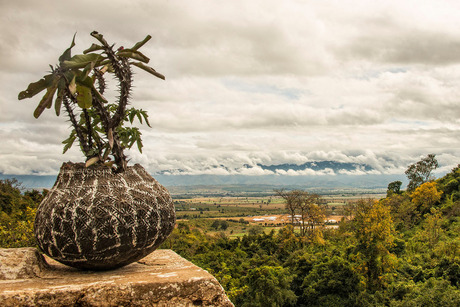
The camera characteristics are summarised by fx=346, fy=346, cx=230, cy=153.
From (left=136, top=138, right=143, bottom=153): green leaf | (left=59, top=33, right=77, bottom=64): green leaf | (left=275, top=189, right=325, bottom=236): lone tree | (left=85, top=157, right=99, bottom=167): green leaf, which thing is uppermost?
(left=59, top=33, right=77, bottom=64): green leaf

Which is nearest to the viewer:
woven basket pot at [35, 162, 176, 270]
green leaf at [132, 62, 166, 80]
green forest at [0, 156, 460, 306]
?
woven basket pot at [35, 162, 176, 270]

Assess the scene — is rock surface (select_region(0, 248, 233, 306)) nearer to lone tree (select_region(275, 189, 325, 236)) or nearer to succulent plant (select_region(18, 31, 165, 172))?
succulent plant (select_region(18, 31, 165, 172))

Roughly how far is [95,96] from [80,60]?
847 mm

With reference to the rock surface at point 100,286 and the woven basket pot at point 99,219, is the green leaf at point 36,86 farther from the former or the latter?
the rock surface at point 100,286

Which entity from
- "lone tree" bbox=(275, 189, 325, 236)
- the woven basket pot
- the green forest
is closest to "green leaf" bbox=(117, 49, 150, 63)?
the woven basket pot

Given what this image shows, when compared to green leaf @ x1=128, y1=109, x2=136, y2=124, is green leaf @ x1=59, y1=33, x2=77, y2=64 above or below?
above

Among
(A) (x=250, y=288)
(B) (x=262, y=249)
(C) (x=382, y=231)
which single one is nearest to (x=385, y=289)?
(C) (x=382, y=231)

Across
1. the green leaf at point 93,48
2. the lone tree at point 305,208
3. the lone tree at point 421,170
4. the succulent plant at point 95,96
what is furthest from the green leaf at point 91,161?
the lone tree at point 421,170

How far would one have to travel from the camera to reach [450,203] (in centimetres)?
6556

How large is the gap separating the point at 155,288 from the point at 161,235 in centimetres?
158

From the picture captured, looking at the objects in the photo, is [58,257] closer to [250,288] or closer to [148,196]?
[148,196]

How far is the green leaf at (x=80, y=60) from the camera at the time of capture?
6.76m

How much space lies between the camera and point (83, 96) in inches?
280

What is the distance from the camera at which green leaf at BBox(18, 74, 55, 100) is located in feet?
22.8
